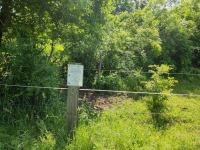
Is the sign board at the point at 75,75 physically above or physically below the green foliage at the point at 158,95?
above

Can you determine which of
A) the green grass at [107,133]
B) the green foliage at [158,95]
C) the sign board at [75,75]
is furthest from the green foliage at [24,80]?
the green foliage at [158,95]

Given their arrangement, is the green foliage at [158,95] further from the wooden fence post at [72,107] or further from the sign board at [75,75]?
the sign board at [75,75]

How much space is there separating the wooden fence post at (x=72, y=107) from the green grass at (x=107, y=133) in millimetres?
138

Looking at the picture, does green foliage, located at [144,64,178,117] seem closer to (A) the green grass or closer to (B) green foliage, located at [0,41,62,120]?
(A) the green grass

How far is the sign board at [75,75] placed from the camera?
9.47 feet

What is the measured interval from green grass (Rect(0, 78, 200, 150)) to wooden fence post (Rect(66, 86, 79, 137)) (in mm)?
138

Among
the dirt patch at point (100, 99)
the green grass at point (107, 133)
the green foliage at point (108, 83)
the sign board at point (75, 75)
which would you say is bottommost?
the green grass at point (107, 133)

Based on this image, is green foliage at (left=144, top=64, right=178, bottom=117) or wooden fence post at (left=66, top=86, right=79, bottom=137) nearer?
wooden fence post at (left=66, top=86, right=79, bottom=137)

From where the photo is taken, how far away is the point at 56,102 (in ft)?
12.9

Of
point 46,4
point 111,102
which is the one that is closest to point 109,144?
point 111,102

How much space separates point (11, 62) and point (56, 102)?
1356 mm

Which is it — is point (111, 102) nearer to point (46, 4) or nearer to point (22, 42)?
point (22, 42)

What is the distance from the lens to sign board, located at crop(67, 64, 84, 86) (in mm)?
2887

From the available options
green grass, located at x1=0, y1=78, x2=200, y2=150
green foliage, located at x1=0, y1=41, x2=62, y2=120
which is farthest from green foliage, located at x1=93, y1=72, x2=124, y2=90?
green foliage, located at x1=0, y1=41, x2=62, y2=120
